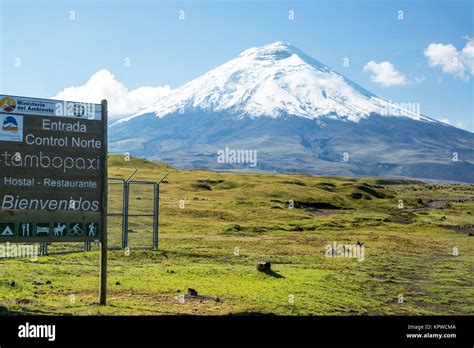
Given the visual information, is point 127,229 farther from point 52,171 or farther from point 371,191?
point 371,191

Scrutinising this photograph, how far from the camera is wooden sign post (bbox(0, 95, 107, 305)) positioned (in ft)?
56.7

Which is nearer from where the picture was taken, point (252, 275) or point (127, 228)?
point (252, 275)

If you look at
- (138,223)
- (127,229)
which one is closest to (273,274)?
(127,229)

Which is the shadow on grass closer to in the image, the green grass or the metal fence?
the green grass

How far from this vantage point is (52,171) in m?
17.7

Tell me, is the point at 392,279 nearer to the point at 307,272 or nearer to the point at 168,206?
the point at 307,272

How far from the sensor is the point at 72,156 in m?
17.8

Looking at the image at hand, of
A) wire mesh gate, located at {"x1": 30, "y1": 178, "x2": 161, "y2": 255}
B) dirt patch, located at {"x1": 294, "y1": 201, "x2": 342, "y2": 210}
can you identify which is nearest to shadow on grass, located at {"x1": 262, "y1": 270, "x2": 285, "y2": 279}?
wire mesh gate, located at {"x1": 30, "y1": 178, "x2": 161, "y2": 255}

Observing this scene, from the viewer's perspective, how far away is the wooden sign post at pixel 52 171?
17281 mm

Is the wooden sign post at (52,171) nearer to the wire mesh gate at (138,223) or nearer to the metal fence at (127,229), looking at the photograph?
the metal fence at (127,229)

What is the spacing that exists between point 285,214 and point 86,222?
52.0m

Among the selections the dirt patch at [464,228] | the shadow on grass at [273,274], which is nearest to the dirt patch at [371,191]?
the dirt patch at [464,228]

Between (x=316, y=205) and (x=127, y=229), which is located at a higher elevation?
(x=127, y=229)
